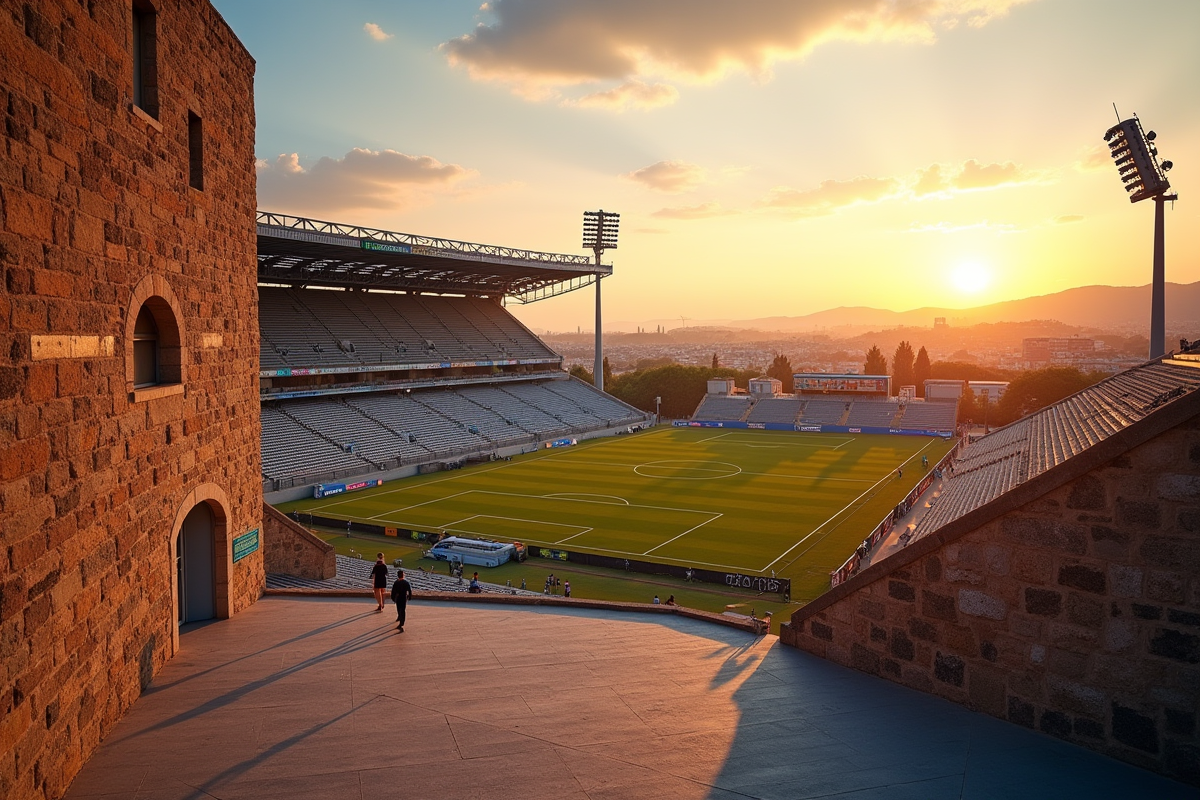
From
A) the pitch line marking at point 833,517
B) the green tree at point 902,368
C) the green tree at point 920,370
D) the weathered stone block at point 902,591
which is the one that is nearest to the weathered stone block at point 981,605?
the weathered stone block at point 902,591

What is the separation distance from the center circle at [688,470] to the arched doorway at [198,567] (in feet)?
124

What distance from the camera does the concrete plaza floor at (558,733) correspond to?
6.07 meters

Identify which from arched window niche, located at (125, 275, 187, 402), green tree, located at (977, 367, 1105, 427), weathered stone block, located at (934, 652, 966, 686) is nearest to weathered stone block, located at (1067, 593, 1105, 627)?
weathered stone block, located at (934, 652, 966, 686)

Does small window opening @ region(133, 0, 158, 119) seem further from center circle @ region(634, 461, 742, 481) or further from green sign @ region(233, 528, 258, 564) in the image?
center circle @ region(634, 461, 742, 481)

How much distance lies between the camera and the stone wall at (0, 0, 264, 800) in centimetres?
605

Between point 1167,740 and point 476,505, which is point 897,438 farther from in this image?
point 1167,740

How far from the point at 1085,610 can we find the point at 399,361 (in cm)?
5990

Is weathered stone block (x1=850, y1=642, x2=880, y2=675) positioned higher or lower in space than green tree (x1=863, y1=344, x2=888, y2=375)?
lower

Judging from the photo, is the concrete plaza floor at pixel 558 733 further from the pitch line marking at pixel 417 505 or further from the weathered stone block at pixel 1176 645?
the pitch line marking at pixel 417 505

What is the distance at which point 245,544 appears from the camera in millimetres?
13383

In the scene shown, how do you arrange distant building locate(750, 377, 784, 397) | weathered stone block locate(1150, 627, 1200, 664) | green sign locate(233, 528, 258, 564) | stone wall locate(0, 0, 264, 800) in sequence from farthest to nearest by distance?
distant building locate(750, 377, 784, 397)
green sign locate(233, 528, 258, 564)
stone wall locate(0, 0, 264, 800)
weathered stone block locate(1150, 627, 1200, 664)

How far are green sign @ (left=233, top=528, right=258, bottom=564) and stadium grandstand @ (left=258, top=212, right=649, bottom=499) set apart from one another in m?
28.9

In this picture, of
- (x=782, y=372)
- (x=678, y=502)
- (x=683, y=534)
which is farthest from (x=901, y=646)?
(x=782, y=372)

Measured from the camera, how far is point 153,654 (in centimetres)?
938
